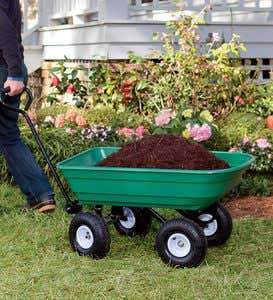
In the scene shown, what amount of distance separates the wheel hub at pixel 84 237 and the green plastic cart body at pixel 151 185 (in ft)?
0.54

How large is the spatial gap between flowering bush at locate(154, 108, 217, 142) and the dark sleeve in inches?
67.6

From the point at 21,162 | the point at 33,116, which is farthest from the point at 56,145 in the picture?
the point at 21,162

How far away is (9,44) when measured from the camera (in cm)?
465

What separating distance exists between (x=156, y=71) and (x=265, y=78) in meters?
2.18

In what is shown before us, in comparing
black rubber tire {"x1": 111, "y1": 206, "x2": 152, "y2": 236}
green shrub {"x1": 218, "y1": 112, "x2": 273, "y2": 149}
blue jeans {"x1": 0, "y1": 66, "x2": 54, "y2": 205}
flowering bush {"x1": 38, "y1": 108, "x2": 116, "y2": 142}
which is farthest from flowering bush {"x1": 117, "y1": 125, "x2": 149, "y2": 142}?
black rubber tire {"x1": 111, "y1": 206, "x2": 152, "y2": 236}

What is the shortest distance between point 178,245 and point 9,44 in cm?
163

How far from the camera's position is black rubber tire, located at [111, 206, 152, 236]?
4797 mm

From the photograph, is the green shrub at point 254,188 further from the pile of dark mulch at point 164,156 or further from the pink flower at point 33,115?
the pink flower at point 33,115

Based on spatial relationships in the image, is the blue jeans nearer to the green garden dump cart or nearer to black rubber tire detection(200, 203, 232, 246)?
the green garden dump cart

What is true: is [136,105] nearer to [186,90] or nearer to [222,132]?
[186,90]

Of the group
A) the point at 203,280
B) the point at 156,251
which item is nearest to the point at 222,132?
the point at 156,251

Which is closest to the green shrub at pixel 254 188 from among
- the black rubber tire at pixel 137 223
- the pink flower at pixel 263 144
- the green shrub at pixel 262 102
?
the pink flower at pixel 263 144

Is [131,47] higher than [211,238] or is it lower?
higher

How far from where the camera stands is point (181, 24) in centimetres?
748
